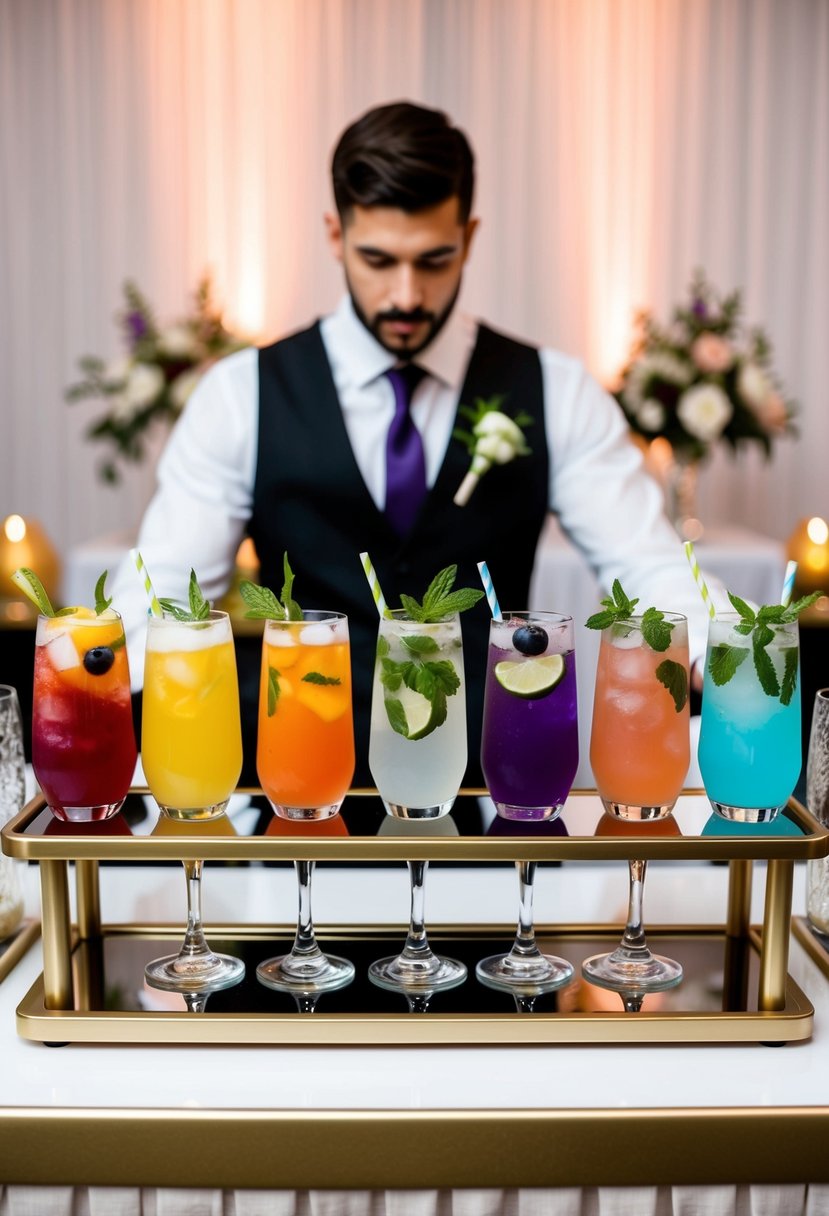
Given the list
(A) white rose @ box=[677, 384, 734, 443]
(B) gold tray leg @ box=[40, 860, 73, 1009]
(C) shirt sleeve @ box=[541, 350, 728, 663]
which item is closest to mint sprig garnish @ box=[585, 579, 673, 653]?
(B) gold tray leg @ box=[40, 860, 73, 1009]

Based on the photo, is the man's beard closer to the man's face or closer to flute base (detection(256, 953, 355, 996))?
the man's face

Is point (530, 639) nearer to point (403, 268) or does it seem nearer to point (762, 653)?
point (762, 653)

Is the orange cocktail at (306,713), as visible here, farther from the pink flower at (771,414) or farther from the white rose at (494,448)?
the pink flower at (771,414)

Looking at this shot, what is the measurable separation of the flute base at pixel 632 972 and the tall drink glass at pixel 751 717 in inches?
7.6

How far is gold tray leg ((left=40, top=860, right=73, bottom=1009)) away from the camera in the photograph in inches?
53.2

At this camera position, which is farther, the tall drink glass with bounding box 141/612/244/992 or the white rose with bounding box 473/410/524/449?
the white rose with bounding box 473/410/524/449

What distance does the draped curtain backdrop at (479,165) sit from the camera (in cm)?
556

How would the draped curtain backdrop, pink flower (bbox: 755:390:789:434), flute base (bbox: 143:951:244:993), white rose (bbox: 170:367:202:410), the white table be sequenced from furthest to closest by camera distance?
1. the draped curtain backdrop
2. pink flower (bbox: 755:390:789:434)
3. white rose (bbox: 170:367:202:410)
4. flute base (bbox: 143:951:244:993)
5. the white table

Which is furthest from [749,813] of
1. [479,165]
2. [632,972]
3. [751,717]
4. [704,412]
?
[479,165]

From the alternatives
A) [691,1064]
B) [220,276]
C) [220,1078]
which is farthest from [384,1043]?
[220,276]

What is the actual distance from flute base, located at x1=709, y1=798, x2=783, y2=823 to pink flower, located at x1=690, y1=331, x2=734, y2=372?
133 inches

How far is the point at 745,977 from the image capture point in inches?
57.8

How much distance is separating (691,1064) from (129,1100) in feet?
1.75

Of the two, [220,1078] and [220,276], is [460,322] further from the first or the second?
[220,276]
